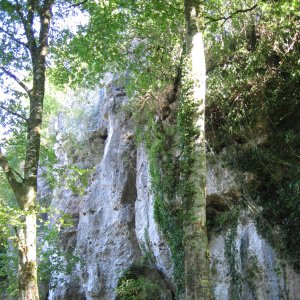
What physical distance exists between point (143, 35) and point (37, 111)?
6580mm

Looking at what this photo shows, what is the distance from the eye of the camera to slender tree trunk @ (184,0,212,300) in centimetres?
500

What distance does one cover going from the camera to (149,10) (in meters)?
9.10

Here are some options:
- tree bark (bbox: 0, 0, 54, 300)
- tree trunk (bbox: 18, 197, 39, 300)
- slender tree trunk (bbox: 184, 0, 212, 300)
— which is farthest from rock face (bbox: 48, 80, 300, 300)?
slender tree trunk (bbox: 184, 0, 212, 300)

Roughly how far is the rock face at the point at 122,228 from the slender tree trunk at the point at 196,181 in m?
2.60

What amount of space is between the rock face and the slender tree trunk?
2603 millimetres

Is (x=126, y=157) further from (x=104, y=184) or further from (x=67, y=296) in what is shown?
(x=67, y=296)

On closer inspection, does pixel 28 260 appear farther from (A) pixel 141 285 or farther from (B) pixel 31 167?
(A) pixel 141 285

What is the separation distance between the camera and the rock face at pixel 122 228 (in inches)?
324

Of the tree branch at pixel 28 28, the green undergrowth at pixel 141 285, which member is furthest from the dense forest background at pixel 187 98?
the green undergrowth at pixel 141 285

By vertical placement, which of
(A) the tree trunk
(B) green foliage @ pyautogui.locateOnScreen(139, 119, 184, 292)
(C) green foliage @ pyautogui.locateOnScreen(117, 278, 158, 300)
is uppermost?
(B) green foliage @ pyautogui.locateOnScreen(139, 119, 184, 292)

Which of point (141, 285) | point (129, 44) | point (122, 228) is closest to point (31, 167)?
point (141, 285)

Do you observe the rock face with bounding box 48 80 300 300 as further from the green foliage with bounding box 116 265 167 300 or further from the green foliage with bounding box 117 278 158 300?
the green foliage with bounding box 117 278 158 300

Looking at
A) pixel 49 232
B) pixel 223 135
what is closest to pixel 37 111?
pixel 223 135

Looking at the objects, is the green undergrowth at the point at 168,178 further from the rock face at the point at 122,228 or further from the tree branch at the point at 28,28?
the tree branch at the point at 28,28
